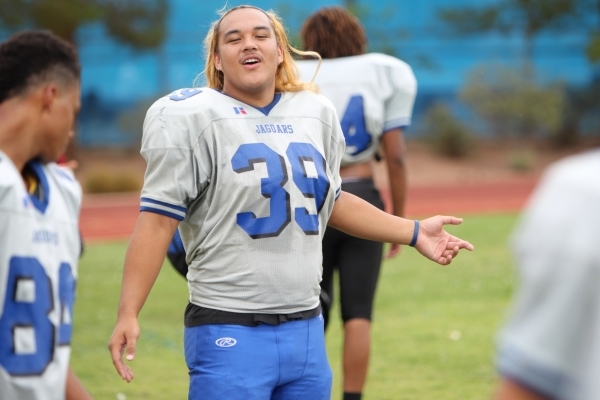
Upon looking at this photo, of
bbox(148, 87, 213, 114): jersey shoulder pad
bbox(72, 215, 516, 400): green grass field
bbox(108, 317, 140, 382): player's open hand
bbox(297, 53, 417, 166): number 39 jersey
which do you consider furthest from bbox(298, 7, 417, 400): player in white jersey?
bbox(108, 317, 140, 382): player's open hand

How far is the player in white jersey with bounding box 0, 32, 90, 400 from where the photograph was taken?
A: 2301 mm

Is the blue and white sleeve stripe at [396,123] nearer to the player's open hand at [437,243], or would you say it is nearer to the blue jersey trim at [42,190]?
the player's open hand at [437,243]

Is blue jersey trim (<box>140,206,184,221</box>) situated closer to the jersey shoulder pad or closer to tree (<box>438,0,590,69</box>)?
the jersey shoulder pad

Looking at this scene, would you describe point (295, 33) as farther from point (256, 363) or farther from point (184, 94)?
point (256, 363)

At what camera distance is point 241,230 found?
331 cm

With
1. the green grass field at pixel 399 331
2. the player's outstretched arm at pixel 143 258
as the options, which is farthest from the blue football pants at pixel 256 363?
the green grass field at pixel 399 331

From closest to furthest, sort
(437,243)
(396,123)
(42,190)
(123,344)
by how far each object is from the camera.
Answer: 1. (42,190)
2. (123,344)
3. (437,243)
4. (396,123)

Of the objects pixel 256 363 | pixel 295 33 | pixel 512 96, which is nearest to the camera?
pixel 256 363

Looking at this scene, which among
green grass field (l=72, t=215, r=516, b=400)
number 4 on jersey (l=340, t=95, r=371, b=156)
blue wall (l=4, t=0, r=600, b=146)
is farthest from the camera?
blue wall (l=4, t=0, r=600, b=146)

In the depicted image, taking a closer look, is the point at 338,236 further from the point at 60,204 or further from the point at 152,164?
the point at 60,204

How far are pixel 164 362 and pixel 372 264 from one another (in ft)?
8.01

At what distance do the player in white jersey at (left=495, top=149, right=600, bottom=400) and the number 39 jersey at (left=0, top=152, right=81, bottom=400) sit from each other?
122 cm

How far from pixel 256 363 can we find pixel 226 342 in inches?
4.9

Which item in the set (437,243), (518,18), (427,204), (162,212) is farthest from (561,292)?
(518,18)
